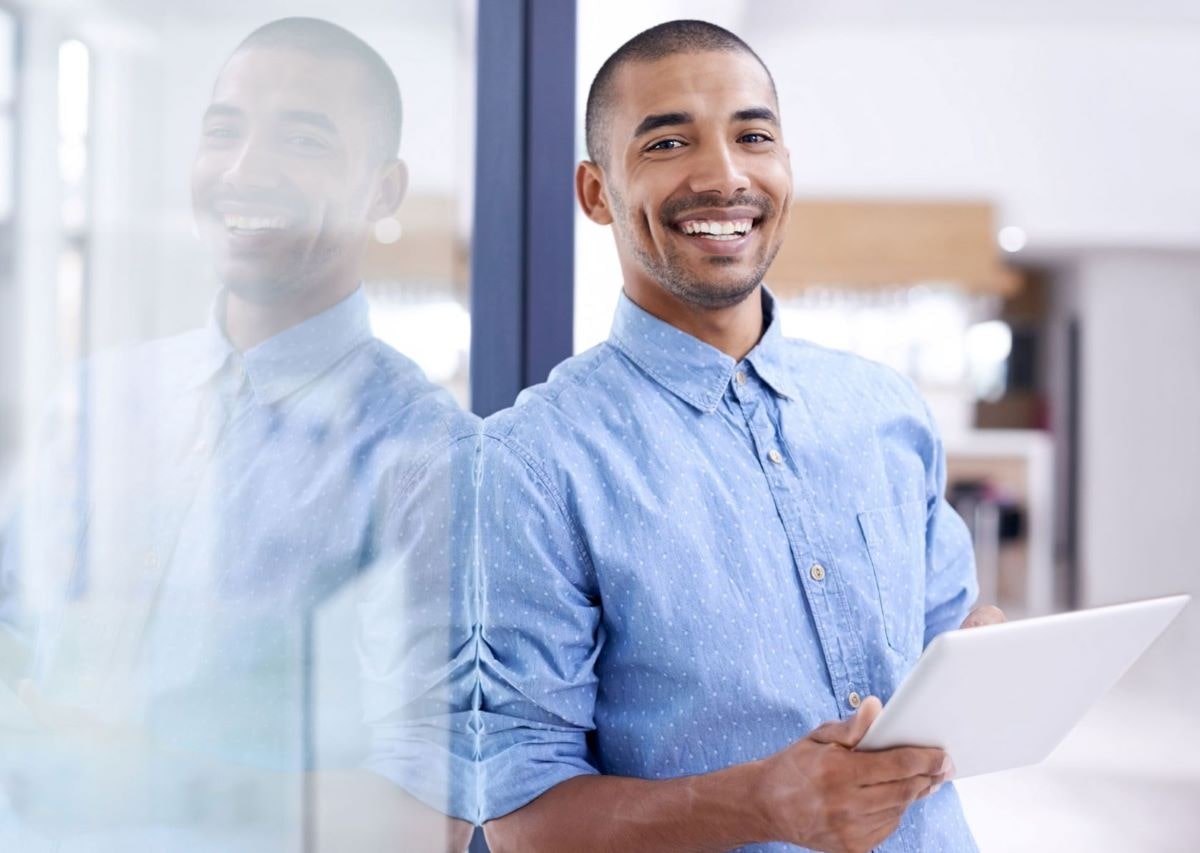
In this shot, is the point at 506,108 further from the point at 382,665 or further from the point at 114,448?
the point at 114,448

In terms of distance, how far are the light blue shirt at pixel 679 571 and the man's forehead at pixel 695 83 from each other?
0.20 meters

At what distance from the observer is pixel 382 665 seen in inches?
39.9

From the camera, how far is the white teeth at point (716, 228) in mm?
1086

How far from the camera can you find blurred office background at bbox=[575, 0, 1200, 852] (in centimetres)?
527

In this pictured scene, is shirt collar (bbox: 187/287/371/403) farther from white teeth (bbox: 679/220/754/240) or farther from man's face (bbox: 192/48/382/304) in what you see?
white teeth (bbox: 679/220/754/240)

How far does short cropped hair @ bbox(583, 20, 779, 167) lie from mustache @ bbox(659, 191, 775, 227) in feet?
0.35

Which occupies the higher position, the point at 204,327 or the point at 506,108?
the point at 506,108

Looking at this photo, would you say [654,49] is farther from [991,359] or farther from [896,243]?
[991,359]

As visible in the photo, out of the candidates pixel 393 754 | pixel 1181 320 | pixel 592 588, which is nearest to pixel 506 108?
pixel 592 588

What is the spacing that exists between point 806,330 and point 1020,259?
5.25ft

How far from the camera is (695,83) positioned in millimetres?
1097

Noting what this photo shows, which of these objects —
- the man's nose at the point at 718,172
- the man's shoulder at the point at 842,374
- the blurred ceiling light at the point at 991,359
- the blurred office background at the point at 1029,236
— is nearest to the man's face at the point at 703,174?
the man's nose at the point at 718,172

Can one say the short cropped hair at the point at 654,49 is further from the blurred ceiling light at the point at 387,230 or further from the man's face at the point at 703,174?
the blurred ceiling light at the point at 387,230

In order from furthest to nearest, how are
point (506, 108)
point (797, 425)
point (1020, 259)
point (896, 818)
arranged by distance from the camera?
point (1020, 259)
point (506, 108)
point (797, 425)
point (896, 818)
